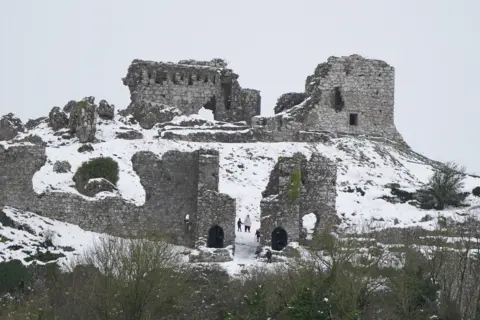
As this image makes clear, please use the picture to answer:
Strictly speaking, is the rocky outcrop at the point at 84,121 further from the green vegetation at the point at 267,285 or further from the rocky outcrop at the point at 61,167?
the green vegetation at the point at 267,285

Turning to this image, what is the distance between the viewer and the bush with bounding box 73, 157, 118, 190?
55812 mm

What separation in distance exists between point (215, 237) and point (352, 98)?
73.4ft

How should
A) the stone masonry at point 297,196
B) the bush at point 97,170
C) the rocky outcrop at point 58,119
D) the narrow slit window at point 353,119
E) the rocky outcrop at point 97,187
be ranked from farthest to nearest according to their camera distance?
the narrow slit window at point 353,119
the rocky outcrop at point 58,119
the bush at point 97,170
the rocky outcrop at point 97,187
the stone masonry at point 297,196

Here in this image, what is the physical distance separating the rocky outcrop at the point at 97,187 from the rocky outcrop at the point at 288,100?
22.9 meters

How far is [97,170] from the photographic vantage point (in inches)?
2218

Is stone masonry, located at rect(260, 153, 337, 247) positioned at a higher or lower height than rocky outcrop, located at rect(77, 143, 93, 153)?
lower

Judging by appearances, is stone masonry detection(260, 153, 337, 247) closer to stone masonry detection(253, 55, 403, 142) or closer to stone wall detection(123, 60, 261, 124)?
stone masonry detection(253, 55, 403, 142)

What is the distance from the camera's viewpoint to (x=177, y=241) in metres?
53.4

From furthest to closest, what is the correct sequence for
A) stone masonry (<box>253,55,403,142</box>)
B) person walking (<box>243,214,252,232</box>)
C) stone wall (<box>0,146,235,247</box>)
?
1. stone masonry (<box>253,55,403,142</box>)
2. person walking (<box>243,214,252,232</box>)
3. stone wall (<box>0,146,235,247</box>)

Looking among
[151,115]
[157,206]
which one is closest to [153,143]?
[151,115]

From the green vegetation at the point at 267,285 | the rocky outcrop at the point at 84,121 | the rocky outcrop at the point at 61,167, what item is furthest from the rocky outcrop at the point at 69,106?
the green vegetation at the point at 267,285

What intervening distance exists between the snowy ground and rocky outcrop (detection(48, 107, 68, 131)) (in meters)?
0.45

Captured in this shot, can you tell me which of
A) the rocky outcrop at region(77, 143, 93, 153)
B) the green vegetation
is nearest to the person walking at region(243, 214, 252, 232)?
the green vegetation

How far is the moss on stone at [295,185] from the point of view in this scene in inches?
2104
